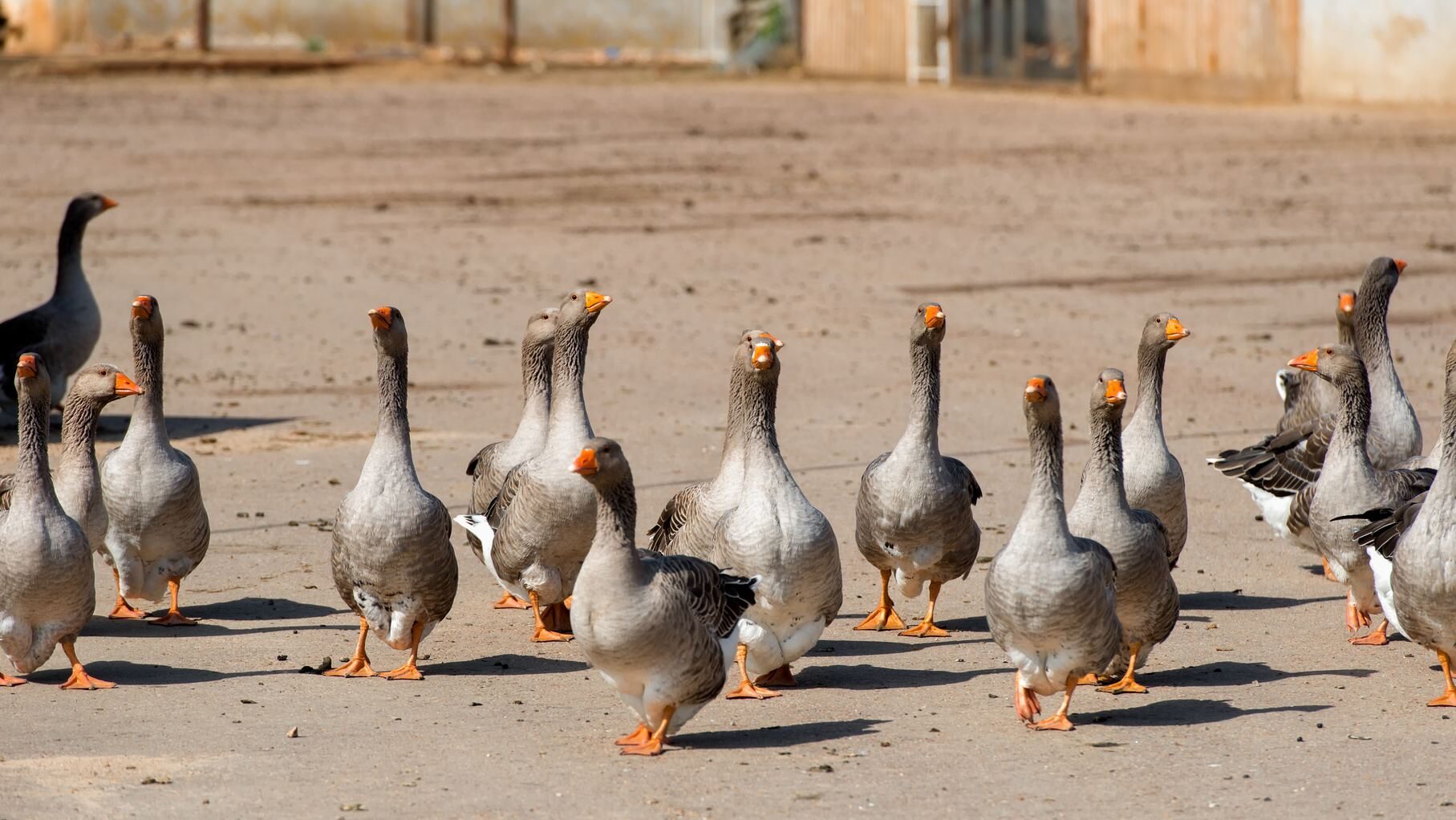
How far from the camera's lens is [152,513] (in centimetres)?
792

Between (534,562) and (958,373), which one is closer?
(534,562)

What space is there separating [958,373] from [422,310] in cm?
516

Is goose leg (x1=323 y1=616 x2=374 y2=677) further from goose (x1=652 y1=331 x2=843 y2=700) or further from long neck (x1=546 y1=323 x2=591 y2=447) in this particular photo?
goose (x1=652 y1=331 x2=843 y2=700)

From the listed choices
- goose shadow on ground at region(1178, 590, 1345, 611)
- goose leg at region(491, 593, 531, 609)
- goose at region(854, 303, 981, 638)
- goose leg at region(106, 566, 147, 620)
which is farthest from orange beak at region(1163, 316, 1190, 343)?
goose leg at region(106, 566, 147, 620)

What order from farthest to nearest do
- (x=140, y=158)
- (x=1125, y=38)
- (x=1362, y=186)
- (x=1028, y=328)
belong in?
(x=1125, y=38) < (x=140, y=158) < (x=1362, y=186) < (x=1028, y=328)

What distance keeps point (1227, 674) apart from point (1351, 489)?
1065 mm

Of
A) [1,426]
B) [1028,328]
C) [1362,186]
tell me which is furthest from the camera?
[1362,186]

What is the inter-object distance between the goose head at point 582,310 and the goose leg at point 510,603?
131cm

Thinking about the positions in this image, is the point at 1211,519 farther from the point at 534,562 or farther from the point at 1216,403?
the point at 534,562

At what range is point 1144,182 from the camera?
75.0 feet

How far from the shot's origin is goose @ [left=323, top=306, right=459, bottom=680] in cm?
719

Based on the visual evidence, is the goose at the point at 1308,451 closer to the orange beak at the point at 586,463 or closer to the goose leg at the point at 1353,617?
the goose leg at the point at 1353,617

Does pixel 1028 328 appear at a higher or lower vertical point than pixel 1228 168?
lower

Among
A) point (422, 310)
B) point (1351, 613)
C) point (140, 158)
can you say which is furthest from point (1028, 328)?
point (140, 158)
